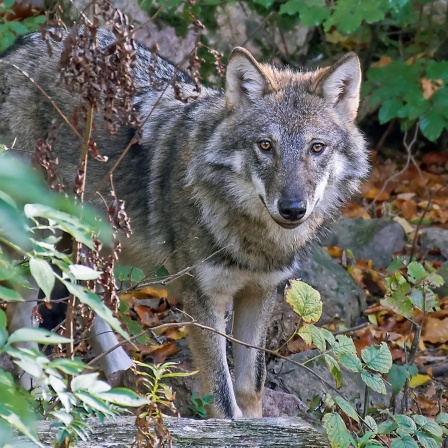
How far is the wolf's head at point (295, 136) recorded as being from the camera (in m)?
4.33

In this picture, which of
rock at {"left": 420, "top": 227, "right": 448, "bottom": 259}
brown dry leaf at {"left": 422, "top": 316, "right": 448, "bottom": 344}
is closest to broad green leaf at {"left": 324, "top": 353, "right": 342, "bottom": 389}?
brown dry leaf at {"left": 422, "top": 316, "right": 448, "bottom": 344}

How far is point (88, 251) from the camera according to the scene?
2.85 meters

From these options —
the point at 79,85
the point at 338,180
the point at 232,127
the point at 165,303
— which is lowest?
the point at 165,303

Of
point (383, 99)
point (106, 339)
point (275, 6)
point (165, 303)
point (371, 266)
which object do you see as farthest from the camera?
point (275, 6)

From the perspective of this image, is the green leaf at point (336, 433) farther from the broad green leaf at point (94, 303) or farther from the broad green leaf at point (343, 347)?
the broad green leaf at point (94, 303)

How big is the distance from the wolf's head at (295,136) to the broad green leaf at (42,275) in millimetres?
2643

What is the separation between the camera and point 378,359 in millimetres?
4031

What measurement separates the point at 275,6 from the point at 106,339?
506cm

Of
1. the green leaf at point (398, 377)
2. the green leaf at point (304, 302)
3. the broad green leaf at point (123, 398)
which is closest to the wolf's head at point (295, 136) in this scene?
the green leaf at point (304, 302)

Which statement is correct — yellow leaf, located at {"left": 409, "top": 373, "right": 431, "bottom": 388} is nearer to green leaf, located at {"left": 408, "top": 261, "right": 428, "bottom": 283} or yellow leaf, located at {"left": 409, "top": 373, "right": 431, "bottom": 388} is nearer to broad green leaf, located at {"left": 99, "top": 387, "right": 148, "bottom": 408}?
green leaf, located at {"left": 408, "top": 261, "right": 428, "bottom": 283}

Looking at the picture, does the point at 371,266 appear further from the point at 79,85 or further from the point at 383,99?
the point at 79,85

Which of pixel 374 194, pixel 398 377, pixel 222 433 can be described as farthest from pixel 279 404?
pixel 374 194

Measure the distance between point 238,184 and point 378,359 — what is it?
131 centimetres

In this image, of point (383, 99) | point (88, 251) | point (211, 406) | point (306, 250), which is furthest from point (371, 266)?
point (88, 251)
